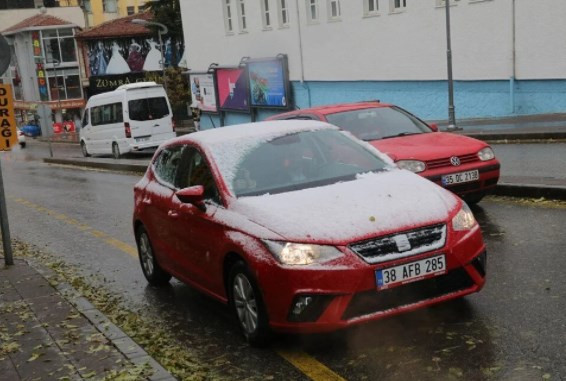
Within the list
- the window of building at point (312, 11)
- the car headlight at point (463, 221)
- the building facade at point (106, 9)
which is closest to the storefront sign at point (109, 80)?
the building facade at point (106, 9)

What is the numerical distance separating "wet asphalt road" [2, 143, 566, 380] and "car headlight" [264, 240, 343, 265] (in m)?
0.68

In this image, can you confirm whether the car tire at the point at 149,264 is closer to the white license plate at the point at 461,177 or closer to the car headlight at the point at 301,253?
the car headlight at the point at 301,253

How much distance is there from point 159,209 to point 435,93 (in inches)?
837

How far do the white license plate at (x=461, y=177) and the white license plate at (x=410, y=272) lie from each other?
4085mm

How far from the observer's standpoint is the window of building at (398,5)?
27703 millimetres

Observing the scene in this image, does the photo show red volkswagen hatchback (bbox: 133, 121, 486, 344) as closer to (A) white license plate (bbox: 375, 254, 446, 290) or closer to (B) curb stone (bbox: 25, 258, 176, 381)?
(A) white license plate (bbox: 375, 254, 446, 290)

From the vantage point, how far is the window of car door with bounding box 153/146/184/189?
703cm

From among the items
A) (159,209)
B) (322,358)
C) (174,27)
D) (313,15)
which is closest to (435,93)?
(313,15)

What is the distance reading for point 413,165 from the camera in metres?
9.02

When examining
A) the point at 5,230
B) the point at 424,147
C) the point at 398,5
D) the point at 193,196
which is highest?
the point at 398,5

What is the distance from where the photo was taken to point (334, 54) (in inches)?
1272

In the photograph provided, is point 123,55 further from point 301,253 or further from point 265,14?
point 301,253

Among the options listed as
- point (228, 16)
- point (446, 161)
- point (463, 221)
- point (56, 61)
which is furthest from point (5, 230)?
point (56, 61)

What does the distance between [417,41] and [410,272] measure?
23.3 metres
